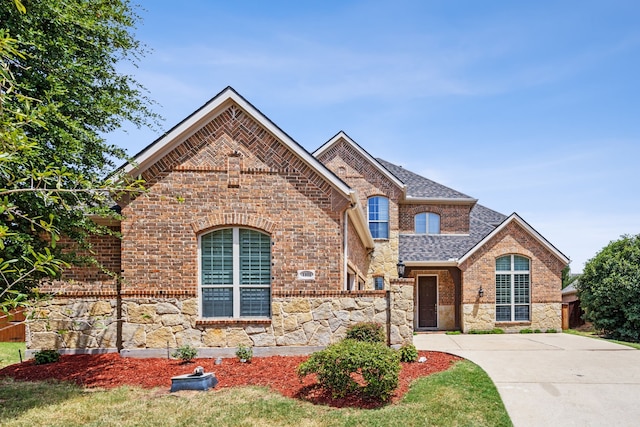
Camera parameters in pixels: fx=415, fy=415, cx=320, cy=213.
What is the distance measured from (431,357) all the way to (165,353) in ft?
22.1

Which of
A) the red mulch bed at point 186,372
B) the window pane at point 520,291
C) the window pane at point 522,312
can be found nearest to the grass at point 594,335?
the window pane at point 522,312

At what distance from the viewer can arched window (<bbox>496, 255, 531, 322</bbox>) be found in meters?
18.2

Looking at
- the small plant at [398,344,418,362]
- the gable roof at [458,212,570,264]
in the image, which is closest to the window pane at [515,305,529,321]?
the gable roof at [458,212,570,264]

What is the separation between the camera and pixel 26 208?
7.15 m

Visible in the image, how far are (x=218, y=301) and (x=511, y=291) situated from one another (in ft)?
44.3

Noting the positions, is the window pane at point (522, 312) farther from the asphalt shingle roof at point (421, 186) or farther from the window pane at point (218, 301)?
the window pane at point (218, 301)

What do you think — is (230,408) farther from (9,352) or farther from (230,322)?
(9,352)

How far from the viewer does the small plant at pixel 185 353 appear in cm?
977

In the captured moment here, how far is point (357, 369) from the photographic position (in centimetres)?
739

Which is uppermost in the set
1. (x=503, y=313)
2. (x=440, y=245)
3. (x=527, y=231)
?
(x=527, y=231)

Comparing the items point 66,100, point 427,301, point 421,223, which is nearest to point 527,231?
point 421,223

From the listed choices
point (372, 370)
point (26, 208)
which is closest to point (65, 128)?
point (26, 208)

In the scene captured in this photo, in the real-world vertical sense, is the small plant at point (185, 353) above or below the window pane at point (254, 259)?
below

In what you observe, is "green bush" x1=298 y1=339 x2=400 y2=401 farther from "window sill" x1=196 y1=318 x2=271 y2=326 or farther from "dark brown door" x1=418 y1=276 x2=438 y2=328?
"dark brown door" x1=418 y1=276 x2=438 y2=328
